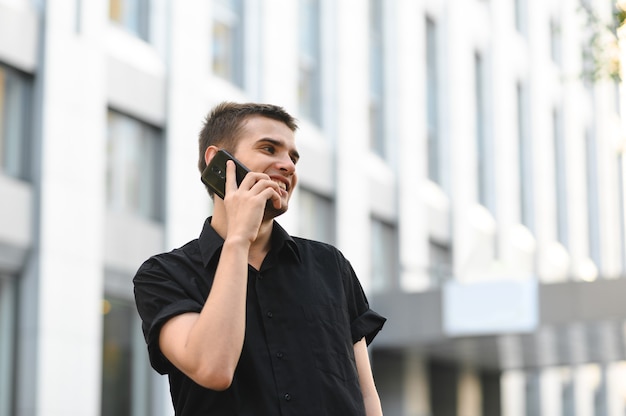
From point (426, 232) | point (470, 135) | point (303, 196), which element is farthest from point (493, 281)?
point (470, 135)

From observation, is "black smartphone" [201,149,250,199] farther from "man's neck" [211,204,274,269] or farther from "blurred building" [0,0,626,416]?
"blurred building" [0,0,626,416]

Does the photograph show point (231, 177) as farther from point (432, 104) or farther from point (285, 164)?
point (432, 104)

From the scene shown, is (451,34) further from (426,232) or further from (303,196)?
(303,196)

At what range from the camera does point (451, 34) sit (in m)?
32.8

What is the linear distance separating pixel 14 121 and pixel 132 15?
368cm

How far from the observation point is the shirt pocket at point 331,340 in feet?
10.2

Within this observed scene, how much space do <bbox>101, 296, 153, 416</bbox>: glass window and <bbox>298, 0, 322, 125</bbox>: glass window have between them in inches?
314

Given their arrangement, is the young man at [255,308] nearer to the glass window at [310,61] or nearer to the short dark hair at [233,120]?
the short dark hair at [233,120]

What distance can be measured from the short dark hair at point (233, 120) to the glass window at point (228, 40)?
18778 millimetres

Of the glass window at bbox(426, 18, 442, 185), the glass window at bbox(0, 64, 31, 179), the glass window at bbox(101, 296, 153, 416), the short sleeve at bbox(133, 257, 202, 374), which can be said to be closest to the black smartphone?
the short sleeve at bbox(133, 257, 202, 374)

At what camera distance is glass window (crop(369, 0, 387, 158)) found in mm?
28969

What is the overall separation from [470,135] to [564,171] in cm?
936

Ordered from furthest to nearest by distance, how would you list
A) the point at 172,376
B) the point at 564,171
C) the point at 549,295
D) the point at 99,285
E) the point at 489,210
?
Answer: the point at 564,171 < the point at 489,210 < the point at 549,295 < the point at 99,285 < the point at 172,376

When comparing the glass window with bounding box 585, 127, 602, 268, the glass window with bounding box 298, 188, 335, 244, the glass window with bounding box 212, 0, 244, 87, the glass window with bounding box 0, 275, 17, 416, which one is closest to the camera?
the glass window with bounding box 0, 275, 17, 416
